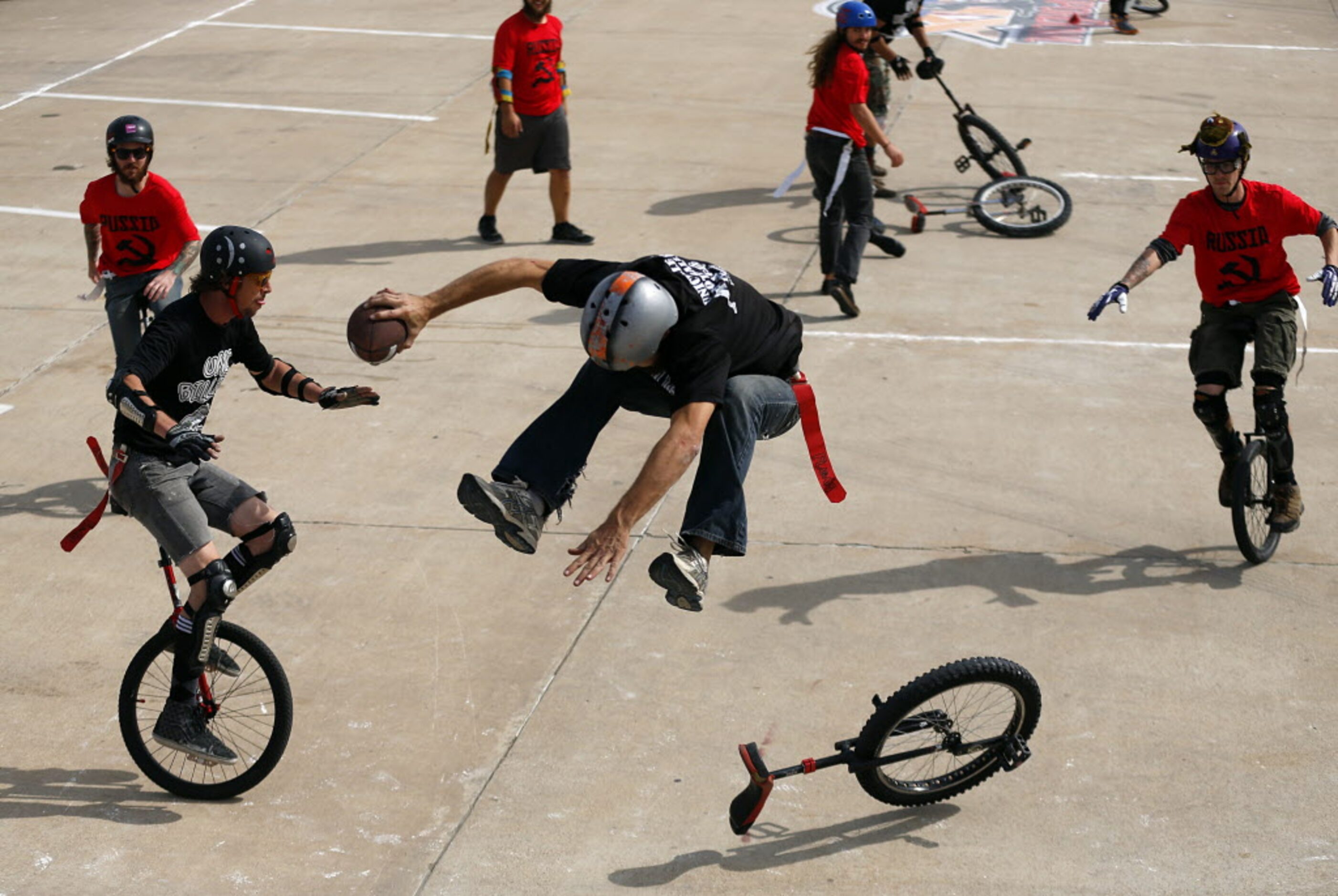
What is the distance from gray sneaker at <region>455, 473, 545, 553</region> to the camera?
5348 millimetres

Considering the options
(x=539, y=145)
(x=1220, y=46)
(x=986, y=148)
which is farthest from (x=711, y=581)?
(x=1220, y=46)

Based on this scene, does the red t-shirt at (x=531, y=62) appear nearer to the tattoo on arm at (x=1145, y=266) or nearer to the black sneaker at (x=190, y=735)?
the tattoo on arm at (x=1145, y=266)

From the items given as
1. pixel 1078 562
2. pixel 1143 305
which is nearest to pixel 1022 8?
pixel 1143 305

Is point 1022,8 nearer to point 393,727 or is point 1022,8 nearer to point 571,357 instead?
point 571,357

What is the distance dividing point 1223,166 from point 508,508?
4.22 meters

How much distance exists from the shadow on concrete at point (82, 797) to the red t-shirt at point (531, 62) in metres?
7.46

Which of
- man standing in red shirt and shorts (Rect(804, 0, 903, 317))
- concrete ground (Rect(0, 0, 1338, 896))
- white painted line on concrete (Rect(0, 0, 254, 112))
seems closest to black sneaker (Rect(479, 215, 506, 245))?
concrete ground (Rect(0, 0, 1338, 896))

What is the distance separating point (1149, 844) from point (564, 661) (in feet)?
8.62

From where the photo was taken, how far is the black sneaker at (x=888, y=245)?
40.6ft

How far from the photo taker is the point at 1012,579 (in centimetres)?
770

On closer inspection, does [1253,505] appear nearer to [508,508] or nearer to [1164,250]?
[1164,250]

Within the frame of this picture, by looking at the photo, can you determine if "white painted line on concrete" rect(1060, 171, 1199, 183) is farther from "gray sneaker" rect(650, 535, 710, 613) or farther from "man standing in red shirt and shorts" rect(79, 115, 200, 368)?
Result: "gray sneaker" rect(650, 535, 710, 613)

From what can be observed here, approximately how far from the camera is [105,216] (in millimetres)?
8156

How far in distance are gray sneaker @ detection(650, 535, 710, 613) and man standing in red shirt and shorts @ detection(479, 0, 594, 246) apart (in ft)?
24.3
